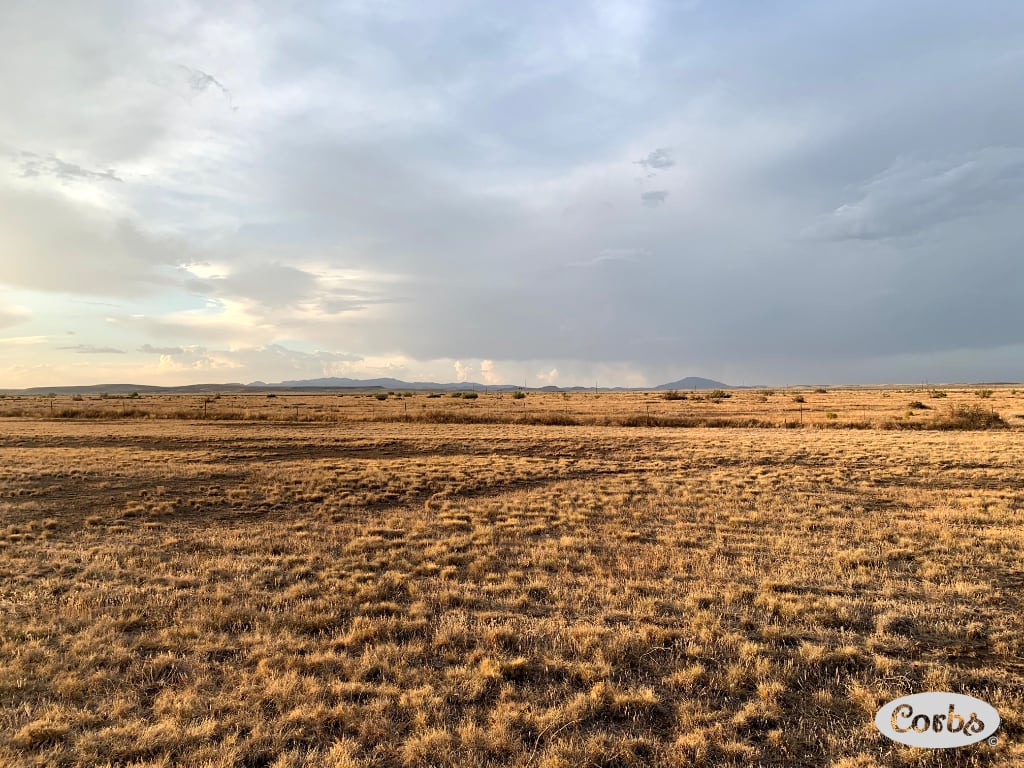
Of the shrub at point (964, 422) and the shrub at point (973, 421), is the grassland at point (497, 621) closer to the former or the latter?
the shrub at point (964, 422)

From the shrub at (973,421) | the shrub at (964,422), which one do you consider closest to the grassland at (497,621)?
the shrub at (964,422)

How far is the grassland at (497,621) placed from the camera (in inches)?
183

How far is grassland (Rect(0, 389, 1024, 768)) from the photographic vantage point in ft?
15.3

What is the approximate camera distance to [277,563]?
963cm

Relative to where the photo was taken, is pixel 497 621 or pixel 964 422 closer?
pixel 497 621

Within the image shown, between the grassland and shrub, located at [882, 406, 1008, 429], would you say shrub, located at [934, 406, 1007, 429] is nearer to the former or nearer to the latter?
shrub, located at [882, 406, 1008, 429]

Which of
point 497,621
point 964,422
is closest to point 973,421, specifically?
point 964,422

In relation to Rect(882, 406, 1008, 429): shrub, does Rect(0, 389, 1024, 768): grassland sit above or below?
below

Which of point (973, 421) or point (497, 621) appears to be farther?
point (973, 421)

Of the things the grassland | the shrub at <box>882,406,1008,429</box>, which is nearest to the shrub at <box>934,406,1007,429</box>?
the shrub at <box>882,406,1008,429</box>

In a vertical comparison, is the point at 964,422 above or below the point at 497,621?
above

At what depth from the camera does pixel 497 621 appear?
7117mm

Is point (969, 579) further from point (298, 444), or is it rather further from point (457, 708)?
point (298, 444)

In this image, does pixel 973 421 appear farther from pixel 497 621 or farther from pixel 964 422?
pixel 497 621
